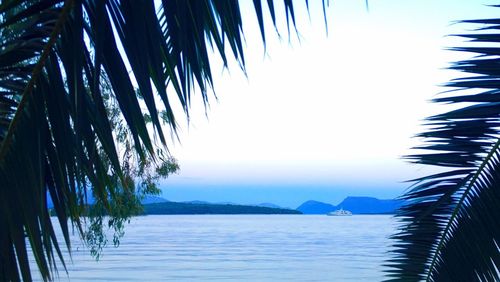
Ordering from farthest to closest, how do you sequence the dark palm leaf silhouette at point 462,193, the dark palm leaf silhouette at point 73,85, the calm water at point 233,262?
the calm water at point 233,262
the dark palm leaf silhouette at point 462,193
the dark palm leaf silhouette at point 73,85

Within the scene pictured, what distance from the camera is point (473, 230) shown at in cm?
337

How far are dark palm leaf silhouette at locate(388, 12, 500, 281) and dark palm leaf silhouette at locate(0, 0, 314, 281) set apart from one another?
1.65 m

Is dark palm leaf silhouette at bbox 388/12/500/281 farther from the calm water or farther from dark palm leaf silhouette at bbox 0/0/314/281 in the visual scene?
the calm water

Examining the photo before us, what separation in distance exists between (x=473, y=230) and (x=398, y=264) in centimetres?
44

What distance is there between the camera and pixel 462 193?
11.1ft

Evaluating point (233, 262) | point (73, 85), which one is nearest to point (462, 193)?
point (73, 85)

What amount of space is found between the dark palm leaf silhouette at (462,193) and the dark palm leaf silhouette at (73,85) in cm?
165

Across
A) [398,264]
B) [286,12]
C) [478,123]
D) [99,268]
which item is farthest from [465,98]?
[99,268]

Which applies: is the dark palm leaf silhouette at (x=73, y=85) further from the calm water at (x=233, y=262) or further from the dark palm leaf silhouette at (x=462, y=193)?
the calm water at (x=233, y=262)

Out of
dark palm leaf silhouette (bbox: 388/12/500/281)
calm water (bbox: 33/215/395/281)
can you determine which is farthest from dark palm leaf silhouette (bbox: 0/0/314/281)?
calm water (bbox: 33/215/395/281)

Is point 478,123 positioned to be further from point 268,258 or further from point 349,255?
point 349,255

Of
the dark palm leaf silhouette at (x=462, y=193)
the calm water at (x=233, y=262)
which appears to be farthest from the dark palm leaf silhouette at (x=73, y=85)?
the calm water at (x=233, y=262)

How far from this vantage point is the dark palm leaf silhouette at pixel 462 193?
306 centimetres

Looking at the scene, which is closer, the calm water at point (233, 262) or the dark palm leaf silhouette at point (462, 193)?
the dark palm leaf silhouette at point (462, 193)
